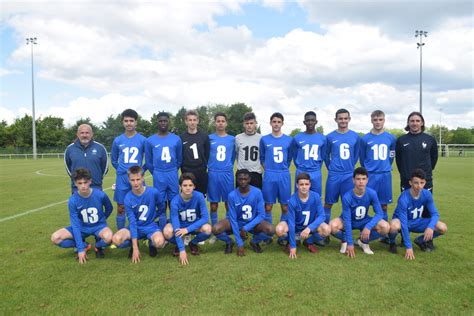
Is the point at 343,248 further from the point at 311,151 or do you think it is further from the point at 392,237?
the point at 311,151

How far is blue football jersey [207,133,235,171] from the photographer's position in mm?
5598

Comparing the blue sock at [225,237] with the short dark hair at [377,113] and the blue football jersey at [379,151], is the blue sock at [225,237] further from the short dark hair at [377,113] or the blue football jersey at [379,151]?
the short dark hair at [377,113]

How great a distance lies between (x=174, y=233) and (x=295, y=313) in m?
2.07

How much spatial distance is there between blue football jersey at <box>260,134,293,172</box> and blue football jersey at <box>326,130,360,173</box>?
2.22 ft

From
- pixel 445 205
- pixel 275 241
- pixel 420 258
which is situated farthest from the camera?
pixel 445 205

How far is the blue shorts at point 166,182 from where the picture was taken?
17.5 feet

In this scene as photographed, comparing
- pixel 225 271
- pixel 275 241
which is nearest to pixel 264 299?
pixel 225 271

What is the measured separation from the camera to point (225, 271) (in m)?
3.97

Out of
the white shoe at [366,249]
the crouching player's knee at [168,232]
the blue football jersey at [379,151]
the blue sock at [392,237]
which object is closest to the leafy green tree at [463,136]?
the blue football jersey at [379,151]

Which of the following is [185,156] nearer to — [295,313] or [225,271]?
[225,271]

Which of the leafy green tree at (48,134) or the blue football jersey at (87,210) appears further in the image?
the leafy green tree at (48,134)

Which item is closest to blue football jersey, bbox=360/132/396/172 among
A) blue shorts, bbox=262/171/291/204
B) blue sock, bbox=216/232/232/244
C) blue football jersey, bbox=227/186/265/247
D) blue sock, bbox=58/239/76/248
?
blue shorts, bbox=262/171/291/204

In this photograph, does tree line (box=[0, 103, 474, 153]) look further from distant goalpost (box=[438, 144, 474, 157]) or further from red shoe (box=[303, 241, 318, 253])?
red shoe (box=[303, 241, 318, 253])

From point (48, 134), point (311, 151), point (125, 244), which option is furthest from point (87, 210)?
point (48, 134)
